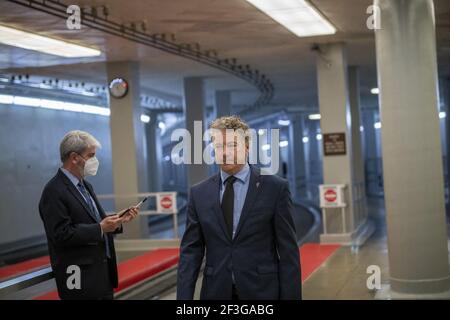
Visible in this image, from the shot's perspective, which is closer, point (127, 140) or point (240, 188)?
point (240, 188)

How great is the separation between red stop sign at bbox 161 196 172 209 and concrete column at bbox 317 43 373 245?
10.1 feet

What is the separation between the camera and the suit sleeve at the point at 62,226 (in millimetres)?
3674

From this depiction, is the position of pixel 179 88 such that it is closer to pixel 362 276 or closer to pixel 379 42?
pixel 362 276

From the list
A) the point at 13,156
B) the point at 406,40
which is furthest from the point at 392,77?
the point at 13,156

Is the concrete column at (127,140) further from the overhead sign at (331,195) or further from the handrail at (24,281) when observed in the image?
the handrail at (24,281)

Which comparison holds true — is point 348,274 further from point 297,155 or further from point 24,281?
point 297,155

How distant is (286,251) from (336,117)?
32.5 ft

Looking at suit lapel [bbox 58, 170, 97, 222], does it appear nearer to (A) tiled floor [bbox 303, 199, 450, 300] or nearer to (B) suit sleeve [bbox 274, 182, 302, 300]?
(B) suit sleeve [bbox 274, 182, 302, 300]

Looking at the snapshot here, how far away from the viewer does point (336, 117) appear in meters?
12.9

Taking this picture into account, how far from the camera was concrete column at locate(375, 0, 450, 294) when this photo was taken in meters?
6.26

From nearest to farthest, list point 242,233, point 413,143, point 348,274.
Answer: point 242,233
point 413,143
point 348,274

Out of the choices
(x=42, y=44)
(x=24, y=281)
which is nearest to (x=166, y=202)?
(x=42, y=44)

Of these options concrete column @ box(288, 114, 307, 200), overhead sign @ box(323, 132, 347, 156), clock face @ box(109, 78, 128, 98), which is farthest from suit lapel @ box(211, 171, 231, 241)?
concrete column @ box(288, 114, 307, 200)

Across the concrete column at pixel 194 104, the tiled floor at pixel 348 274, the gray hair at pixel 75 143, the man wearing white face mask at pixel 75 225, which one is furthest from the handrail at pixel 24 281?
the concrete column at pixel 194 104
